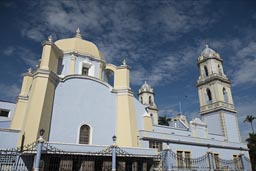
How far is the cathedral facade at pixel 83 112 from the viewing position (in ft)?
49.4

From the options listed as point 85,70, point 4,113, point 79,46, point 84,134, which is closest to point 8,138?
point 84,134

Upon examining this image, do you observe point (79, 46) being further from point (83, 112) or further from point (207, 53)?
point (207, 53)

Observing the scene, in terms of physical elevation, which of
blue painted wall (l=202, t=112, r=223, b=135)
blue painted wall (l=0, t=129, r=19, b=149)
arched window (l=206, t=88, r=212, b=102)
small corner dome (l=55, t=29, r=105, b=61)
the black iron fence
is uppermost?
small corner dome (l=55, t=29, r=105, b=61)

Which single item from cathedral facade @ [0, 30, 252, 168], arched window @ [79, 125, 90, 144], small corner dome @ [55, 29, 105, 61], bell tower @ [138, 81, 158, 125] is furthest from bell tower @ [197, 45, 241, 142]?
arched window @ [79, 125, 90, 144]

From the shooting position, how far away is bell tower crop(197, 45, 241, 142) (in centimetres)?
2829

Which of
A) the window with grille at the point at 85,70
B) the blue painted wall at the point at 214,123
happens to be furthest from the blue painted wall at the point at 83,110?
the blue painted wall at the point at 214,123

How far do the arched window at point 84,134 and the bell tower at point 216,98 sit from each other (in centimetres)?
1858

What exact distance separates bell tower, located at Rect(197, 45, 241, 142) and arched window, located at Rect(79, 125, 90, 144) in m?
18.6

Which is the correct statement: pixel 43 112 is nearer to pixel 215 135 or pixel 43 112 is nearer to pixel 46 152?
pixel 46 152

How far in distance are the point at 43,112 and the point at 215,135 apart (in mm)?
20913

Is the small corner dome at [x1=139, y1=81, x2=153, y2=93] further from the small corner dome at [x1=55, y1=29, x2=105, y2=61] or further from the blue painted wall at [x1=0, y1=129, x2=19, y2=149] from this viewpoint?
the blue painted wall at [x1=0, y1=129, x2=19, y2=149]

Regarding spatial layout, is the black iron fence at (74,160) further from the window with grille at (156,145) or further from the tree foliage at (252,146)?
the tree foliage at (252,146)

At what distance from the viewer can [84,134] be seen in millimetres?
16734

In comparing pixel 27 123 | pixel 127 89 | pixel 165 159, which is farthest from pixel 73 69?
pixel 165 159
